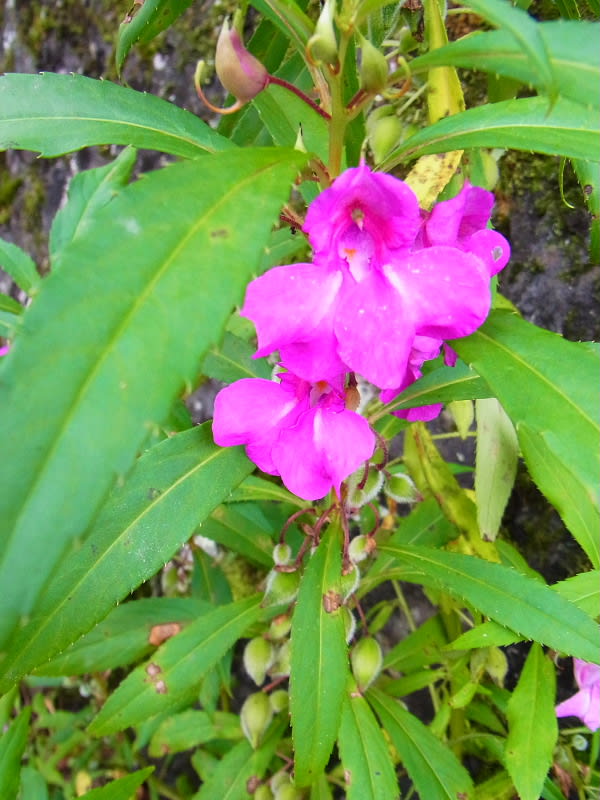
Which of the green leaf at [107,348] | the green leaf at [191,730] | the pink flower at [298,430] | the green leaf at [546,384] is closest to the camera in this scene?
the green leaf at [107,348]

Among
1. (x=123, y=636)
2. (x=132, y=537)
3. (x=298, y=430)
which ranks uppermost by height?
(x=298, y=430)

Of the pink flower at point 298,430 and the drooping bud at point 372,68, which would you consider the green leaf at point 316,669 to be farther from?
the drooping bud at point 372,68

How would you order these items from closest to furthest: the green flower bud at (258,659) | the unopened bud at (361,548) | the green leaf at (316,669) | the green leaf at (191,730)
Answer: the green leaf at (316,669) → the unopened bud at (361,548) → the green flower bud at (258,659) → the green leaf at (191,730)

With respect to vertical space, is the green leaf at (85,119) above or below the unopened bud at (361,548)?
above

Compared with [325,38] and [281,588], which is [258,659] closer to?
[281,588]

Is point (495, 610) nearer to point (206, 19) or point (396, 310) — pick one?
point (396, 310)

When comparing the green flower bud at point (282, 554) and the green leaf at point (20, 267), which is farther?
the green leaf at point (20, 267)

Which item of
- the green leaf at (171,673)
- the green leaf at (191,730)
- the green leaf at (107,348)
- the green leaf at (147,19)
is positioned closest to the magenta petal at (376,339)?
the green leaf at (107,348)

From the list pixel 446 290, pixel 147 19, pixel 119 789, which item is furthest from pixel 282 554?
pixel 147 19
